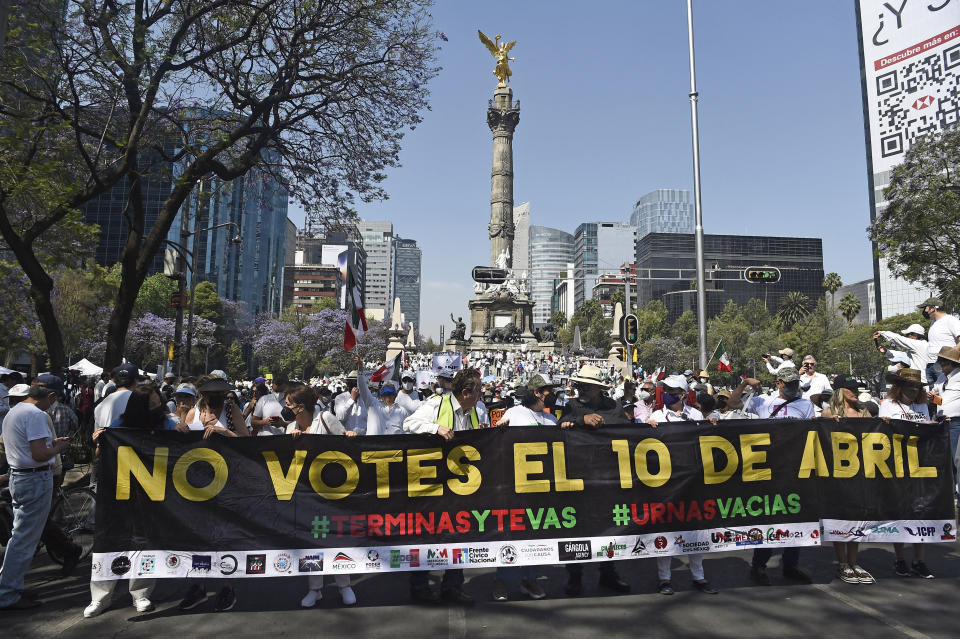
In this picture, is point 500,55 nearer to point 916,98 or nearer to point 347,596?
point 916,98

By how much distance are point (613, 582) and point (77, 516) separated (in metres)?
6.15

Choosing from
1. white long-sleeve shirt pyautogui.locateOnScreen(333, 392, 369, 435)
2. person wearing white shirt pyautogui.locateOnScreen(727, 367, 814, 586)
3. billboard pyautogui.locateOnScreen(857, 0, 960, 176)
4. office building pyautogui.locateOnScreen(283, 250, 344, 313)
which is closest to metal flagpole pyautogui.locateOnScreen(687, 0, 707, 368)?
person wearing white shirt pyautogui.locateOnScreen(727, 367, 814, 586)

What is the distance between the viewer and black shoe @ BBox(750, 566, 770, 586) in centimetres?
568

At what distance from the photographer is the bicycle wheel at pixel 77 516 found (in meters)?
6.45

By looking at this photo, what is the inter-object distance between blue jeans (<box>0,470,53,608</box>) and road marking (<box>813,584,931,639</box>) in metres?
7.14

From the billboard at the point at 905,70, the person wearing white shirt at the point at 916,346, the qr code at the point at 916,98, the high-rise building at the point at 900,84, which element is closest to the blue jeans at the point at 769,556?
the person wearing white shirt at the point at 916,346

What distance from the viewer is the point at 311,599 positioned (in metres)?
5.16

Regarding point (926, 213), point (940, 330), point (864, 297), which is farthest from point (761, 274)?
point (864, 297)

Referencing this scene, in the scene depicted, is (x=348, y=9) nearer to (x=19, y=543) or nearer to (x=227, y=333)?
(x=19, y=543)

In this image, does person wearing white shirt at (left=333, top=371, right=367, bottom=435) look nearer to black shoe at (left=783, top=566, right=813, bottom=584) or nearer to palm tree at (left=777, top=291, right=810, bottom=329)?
black shoe at (left=783, top=566, right=813, bottom=584)

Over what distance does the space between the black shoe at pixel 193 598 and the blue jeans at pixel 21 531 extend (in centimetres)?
135

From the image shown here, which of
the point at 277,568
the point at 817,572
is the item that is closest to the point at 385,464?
the point at 277,568

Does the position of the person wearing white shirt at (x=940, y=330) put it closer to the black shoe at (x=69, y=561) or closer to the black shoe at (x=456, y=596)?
the black shoe at (x=456, y=596)

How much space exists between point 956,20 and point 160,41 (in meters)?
81.6
